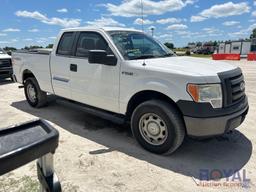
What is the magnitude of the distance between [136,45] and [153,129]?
1692 millimetres

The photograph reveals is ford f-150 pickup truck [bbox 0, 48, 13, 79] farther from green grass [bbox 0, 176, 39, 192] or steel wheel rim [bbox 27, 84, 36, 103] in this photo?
green grass [bbox 0, 176, 39, 192]

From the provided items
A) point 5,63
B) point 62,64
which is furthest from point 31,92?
point 5,63

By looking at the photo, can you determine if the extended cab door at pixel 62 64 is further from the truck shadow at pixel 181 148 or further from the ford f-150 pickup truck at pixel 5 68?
the ford f-150 pickup truck at pixel 5 68

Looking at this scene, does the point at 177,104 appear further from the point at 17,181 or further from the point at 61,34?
the point at 61,34

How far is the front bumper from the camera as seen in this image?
3.24m

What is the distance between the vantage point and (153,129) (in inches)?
147

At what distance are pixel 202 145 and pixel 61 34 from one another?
3781 millimetres

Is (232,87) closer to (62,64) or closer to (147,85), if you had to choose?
(147,85)

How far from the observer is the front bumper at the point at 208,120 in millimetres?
3242

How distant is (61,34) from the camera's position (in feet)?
17.6

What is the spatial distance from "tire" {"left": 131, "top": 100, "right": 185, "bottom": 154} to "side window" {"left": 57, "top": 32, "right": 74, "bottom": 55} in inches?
87.3

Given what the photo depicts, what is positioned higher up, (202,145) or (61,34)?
(61,34)

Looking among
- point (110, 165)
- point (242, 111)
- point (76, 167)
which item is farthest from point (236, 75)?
point (76, 167)

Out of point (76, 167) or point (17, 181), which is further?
point (76, 167)
